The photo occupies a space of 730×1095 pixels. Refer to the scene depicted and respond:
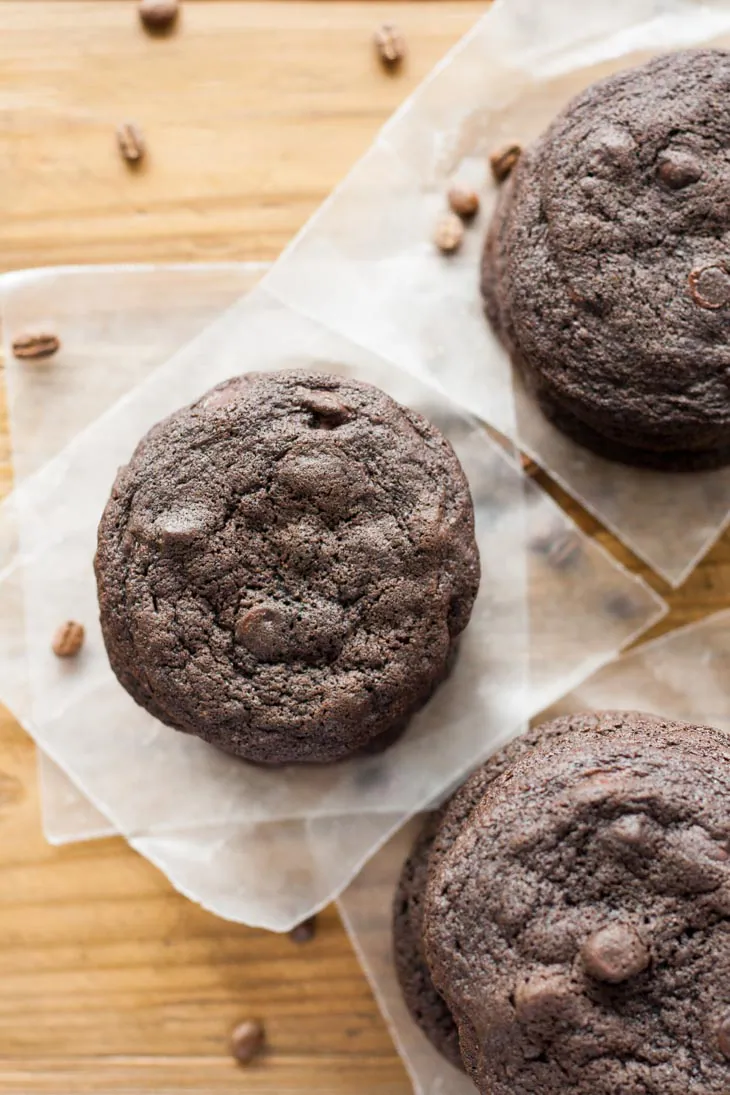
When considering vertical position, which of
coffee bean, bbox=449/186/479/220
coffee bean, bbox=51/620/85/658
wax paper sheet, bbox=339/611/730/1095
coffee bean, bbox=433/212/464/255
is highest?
coffee bean, bbox=449/186/479/220

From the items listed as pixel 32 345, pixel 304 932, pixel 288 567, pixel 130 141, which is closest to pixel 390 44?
pixel 130 141

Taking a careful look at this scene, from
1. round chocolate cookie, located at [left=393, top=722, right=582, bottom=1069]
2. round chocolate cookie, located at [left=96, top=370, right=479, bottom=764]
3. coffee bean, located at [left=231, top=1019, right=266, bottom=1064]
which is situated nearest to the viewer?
round chocolate cookie, located at [left=96, top=370, right=479, bottom=764]

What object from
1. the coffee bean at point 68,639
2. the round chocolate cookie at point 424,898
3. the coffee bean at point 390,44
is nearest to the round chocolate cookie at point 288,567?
the round chocolate cookie at point 424,898

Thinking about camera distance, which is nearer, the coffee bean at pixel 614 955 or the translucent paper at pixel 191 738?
A: the coffee bean at pixel 614 955

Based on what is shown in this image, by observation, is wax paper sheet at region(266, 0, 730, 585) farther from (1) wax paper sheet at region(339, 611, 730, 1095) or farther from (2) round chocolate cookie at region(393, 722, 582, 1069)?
(2) round chocolate cookie at region(393, 722, 582, 1069)

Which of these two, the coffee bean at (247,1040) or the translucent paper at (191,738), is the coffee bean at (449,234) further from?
the coffee bean at (247,1040)

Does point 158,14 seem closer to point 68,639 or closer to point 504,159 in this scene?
point 504,159

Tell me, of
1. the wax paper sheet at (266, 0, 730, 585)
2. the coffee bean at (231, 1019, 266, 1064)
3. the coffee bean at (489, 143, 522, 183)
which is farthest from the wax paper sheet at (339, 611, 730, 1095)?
the coffee bean at (489, 143, 522, 183)
